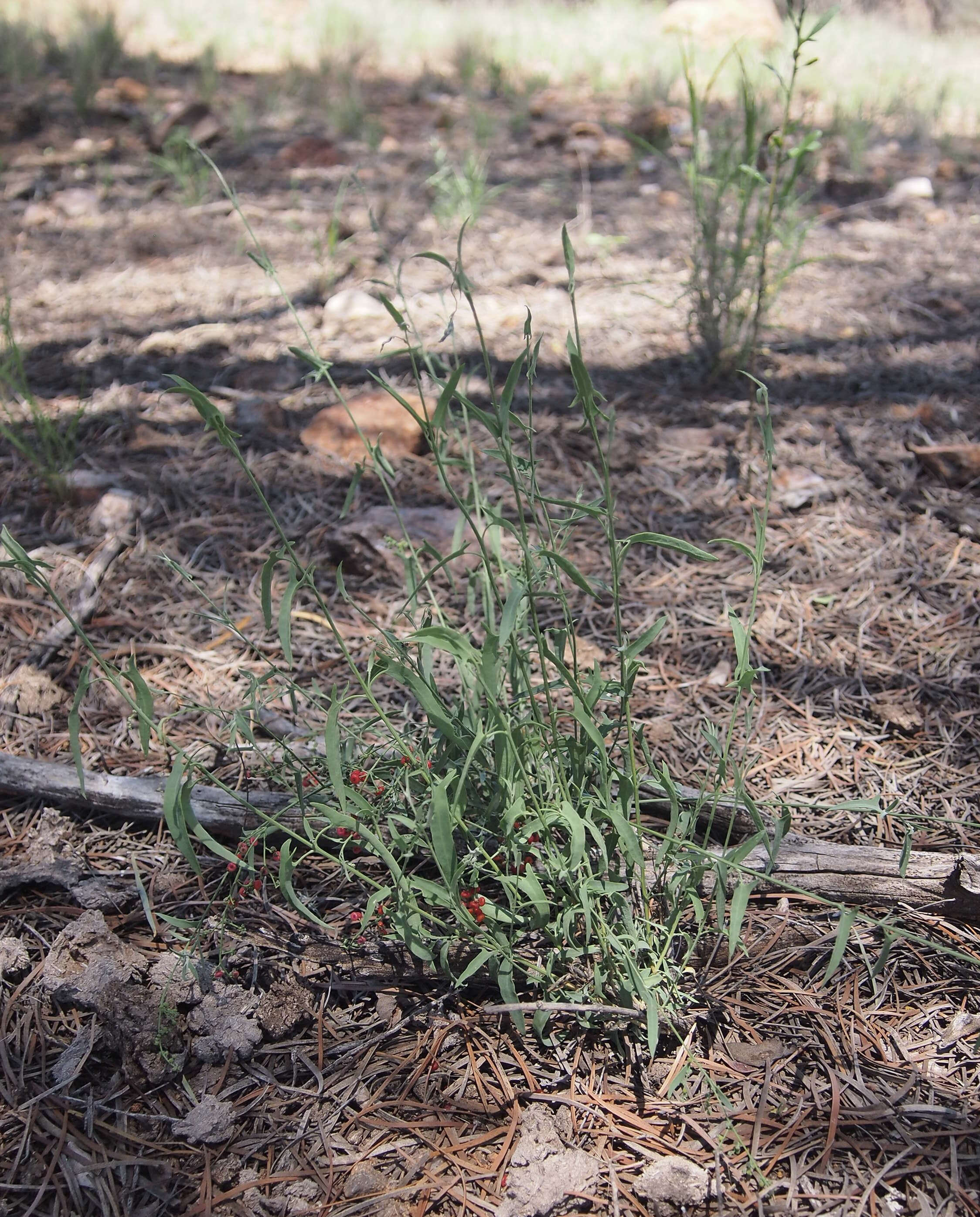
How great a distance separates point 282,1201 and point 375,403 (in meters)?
1.99

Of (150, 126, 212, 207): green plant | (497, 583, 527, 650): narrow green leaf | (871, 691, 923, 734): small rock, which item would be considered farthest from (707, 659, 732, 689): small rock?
(150, 126, 212, 207): green plant

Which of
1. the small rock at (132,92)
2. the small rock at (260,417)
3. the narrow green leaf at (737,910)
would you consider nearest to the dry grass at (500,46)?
the small rock at (132,92)

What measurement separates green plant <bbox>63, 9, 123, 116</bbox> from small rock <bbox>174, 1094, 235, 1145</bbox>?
5977 millimetres

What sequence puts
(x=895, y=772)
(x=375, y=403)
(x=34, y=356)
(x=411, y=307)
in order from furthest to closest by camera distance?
(x=411, y=307)
(x=34, y=356)
(x=375, y=403)
(x=895, y=772)

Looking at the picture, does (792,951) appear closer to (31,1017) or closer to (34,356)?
(31,1017)

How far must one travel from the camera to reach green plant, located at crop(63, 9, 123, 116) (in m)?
5.38

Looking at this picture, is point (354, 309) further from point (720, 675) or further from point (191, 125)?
point (191, 125)

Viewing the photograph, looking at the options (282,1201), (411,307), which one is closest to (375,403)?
(411,307)

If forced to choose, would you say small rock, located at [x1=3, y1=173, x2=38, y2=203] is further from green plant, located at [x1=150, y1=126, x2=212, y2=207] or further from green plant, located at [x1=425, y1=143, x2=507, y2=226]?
green plant, located at [x1=425, y1=143, x2=507, y2=226]

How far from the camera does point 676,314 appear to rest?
327cm

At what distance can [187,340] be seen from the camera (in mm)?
3080

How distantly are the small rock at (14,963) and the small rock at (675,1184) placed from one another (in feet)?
3.09

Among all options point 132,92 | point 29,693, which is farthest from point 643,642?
point 132,92

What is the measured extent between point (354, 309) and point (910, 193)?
121 inches
